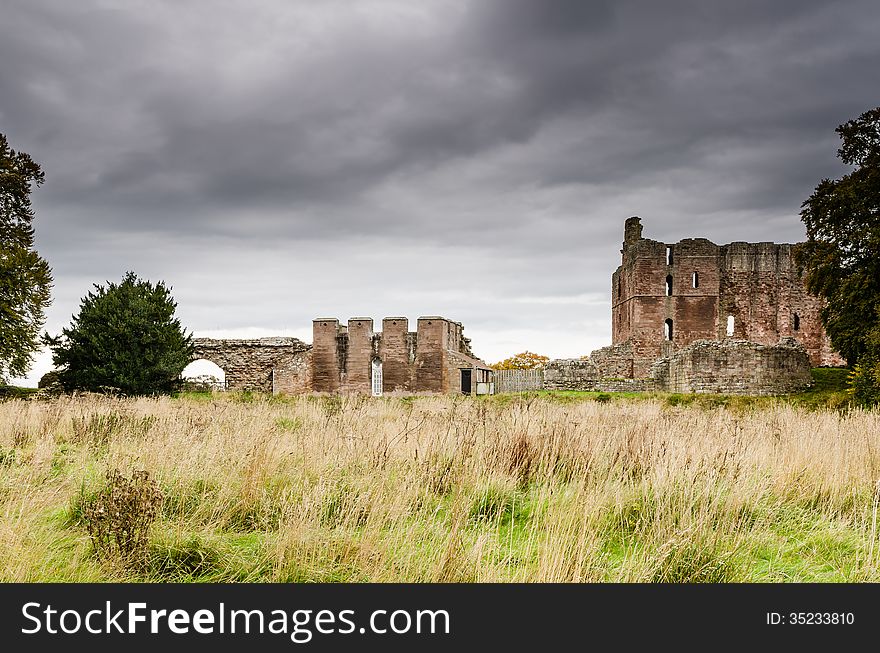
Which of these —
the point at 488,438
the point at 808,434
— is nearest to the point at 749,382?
the point at 808,434

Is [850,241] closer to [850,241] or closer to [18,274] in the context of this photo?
[850,241]

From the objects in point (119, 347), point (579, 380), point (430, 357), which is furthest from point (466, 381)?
point (119, 347)

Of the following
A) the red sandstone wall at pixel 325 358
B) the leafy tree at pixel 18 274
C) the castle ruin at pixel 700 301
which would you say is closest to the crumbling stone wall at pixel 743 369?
the castle ruin at pixel 700 301

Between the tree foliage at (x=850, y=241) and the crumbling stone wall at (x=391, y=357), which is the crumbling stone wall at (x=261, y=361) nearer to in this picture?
the crumbling stone wall at (x=391, y=357)

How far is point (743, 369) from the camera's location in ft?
92.5

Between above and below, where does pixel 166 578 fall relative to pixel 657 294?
below

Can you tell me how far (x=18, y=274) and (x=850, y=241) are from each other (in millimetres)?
29645

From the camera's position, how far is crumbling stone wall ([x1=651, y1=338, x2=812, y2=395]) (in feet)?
91.2

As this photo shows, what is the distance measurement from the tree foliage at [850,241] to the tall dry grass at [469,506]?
14.3 meters

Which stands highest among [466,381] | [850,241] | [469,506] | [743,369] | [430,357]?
[850,241]

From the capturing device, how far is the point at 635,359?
4203cm

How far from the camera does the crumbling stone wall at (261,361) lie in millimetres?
34031

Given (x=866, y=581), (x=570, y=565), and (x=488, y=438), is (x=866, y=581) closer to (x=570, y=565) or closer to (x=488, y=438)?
(x=570, y=565)

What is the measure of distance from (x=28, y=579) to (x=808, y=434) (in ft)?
28.1
